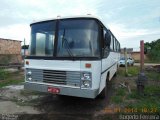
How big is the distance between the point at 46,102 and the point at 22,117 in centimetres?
156

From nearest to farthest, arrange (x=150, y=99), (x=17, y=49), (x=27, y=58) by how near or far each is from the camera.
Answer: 1. (x=27, y=58)
2. (x=150, y=99)
3. (x=17, y=49)

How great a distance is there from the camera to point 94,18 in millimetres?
5656

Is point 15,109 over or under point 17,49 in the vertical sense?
under

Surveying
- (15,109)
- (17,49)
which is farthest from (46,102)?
(17,49)

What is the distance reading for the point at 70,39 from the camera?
5730 mm

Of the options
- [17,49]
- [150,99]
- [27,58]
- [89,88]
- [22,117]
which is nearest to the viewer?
[89,88]

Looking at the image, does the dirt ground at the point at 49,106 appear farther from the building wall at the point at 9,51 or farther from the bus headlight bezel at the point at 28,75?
the building wall at the point at 9,51

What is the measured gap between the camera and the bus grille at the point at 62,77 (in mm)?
5525

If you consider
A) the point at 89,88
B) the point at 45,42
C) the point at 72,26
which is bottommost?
the point at 89,88

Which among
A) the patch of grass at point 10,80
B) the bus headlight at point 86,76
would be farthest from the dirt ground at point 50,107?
the patch of grass at point 10,80

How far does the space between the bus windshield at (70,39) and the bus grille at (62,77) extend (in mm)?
510

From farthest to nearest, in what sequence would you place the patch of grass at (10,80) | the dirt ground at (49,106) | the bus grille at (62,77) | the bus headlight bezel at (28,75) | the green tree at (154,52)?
1. the green tree at (154,52)
2. the patch of grass at (10,80)
3. the bus headlight bezel at (28,75)
4. the dirt ground at (49,106)
5. the bus grille at (62,77)

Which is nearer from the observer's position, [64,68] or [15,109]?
[64,68]

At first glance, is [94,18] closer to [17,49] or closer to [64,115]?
[64,115]
